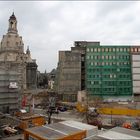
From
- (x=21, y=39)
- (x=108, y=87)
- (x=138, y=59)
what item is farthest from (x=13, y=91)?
(x=21, y=39)

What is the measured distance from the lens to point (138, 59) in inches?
→ 4087

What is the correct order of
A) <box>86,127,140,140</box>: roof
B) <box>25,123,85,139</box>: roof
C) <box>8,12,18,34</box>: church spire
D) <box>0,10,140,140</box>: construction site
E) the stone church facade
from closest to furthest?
<box>86,127,140,140</box>: roof, <box>25,123,85,139</box>: roof, <box>0,10,140,140</box>: construction site, the stone church facade, <box>8,12,18,34</box>: church spire

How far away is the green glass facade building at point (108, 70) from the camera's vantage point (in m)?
103

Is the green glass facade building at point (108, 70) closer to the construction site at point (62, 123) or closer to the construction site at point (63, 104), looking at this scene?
the construction site at point (63, 104)

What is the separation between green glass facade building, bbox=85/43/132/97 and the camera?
103438 mm

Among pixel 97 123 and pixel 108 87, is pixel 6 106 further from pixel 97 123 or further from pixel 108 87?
pixel 108 87

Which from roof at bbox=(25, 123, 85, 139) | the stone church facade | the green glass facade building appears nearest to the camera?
roof at bbox=(25, 123, 85, 139)

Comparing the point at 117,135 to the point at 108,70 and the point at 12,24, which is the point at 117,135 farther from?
the point at 12,24

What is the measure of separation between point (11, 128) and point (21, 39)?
274 feet

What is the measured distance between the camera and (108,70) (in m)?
105

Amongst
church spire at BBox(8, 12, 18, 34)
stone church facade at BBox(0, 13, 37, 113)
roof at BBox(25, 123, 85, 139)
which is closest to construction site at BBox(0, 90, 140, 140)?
roof at BBox(25, 123, 85, 139)

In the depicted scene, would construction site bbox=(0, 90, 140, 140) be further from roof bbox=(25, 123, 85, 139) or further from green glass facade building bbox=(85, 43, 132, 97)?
green glass facade building bbox=(85, 43, 132, 97)

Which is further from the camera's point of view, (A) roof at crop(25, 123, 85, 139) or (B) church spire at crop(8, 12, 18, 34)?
(B) church spire at crop(8, 12, 18, 34)

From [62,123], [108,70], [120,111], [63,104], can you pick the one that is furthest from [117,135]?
[108,70]
